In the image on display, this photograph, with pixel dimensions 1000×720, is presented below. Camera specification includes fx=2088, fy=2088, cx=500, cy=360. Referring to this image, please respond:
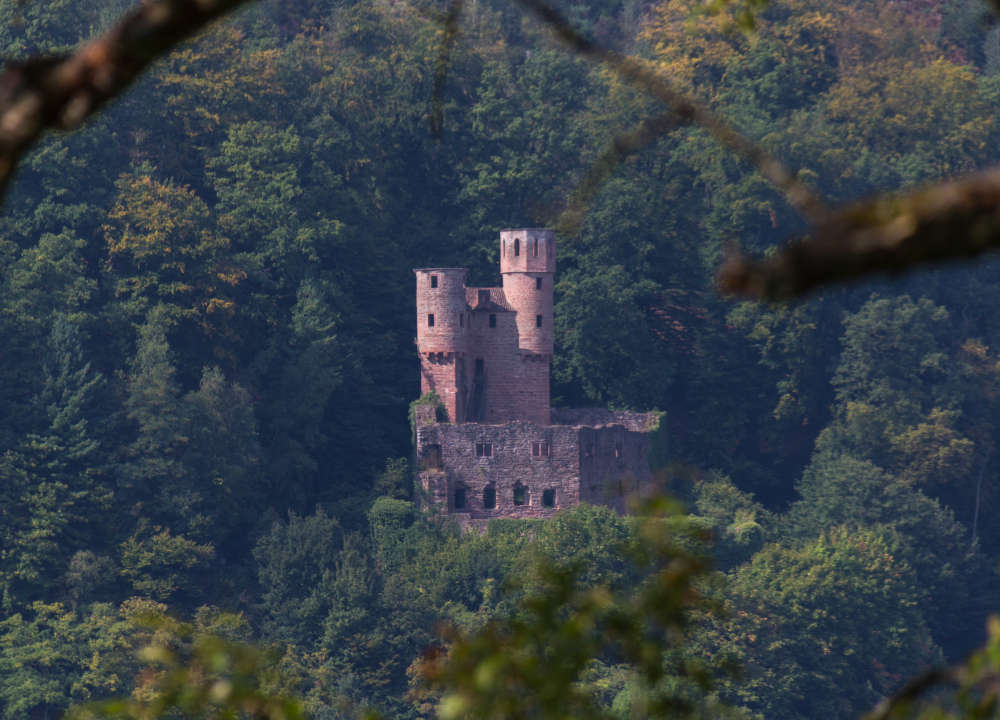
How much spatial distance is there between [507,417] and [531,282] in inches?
128

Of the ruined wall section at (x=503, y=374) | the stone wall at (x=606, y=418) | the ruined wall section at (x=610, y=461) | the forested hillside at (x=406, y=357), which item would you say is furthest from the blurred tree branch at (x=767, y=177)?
the stone wall at (x=606, y=418)

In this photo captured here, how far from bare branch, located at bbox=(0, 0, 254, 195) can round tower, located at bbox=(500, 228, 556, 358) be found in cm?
4438

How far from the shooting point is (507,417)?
1945 inches

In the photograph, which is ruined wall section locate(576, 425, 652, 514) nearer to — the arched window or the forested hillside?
the forested hillside

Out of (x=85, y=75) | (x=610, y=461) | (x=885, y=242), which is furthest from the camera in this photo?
(x=610, y=461)

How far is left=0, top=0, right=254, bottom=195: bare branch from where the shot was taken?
463cm

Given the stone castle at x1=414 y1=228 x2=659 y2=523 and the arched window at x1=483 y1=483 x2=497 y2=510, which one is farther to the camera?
the arched window at x1=483 y1=483 x2=497 y2=510

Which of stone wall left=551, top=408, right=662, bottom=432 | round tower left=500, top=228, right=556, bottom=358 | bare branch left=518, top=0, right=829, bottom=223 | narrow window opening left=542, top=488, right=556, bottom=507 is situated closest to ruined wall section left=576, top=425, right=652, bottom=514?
stone wall left=551, top=408, right=662, bottom=432

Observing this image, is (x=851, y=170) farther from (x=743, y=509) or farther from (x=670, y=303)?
(x=743, y=509)

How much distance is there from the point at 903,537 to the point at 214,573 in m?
18.0

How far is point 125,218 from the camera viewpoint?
5041cm

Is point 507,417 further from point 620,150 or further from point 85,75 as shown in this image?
point 85,75

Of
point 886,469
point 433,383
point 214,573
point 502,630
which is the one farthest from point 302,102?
point 502,630

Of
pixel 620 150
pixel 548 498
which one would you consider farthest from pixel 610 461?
pixel 620 150
